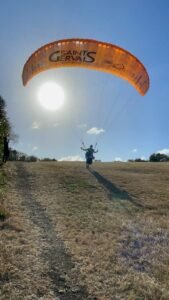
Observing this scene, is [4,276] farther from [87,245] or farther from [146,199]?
[146,199]

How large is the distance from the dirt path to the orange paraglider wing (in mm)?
8062

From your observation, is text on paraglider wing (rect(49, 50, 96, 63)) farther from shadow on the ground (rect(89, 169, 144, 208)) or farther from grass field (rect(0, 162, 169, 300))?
shadow on the ground (rect(89, 169, 144, 208))

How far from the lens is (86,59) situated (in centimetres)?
2172

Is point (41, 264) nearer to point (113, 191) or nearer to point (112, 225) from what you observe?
point (112, 225)

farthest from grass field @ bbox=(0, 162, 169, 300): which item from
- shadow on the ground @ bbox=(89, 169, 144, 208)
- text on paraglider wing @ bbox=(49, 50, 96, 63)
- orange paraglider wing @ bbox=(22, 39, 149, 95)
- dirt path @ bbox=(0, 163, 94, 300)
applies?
text on paraglider wing @ bbox=(49, 50, 96, 63)

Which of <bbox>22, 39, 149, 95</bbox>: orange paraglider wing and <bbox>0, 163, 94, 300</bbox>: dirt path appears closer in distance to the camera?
<bbox>0, 163, 94, 300</bbox>: dirt path

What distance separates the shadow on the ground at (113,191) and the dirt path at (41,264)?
7.39 m

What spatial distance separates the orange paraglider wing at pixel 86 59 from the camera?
20.6 metres

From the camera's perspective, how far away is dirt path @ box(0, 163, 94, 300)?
11.5 meters

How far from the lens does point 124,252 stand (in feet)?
50.9

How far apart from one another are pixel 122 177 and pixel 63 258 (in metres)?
23.6

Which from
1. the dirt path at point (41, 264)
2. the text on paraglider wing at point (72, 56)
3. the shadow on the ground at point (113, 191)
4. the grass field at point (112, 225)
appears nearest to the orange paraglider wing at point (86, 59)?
the text on paraglider wing at point (72, 56)

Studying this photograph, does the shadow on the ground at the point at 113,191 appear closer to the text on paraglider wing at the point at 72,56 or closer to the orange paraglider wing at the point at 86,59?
the orange paraglider wing at the point at 86,59

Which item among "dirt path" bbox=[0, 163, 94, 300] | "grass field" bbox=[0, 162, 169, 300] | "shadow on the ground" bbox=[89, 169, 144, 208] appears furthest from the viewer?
"shadow on the ground" bbox=[89, 169, 144, 208]
